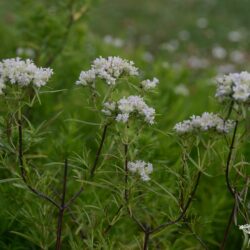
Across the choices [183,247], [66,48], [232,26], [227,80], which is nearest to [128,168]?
[227,80]

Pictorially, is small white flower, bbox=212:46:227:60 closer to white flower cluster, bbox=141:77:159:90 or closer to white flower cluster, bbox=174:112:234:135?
white flower cluster, bbox=141:77:159:90

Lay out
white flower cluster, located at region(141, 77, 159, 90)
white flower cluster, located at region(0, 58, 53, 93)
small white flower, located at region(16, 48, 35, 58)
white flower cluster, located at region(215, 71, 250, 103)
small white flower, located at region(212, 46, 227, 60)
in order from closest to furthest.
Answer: white flower cluster, located at region(215, 71, 250, 103) < white flower cluster, located at region(0, 58, 53, 93) < white flower cluster, located at region(141, 77, 159, 90) < small white flower, located at region(16, 48, 35, 58) < small white flower, located at region(212, 46, 227, 60)

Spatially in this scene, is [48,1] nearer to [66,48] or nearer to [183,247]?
[66,48]

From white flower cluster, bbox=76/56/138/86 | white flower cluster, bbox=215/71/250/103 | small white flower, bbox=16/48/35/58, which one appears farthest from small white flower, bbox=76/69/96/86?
small white flower, bbox=16/48/35/58

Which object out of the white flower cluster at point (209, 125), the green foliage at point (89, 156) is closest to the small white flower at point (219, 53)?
the green foliage at point (89, 156)

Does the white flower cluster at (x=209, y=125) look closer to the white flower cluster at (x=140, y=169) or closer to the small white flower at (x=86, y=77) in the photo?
the white flower cluster at (x=140, y=169)

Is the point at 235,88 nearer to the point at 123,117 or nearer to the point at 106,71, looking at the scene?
the point at 123,117
